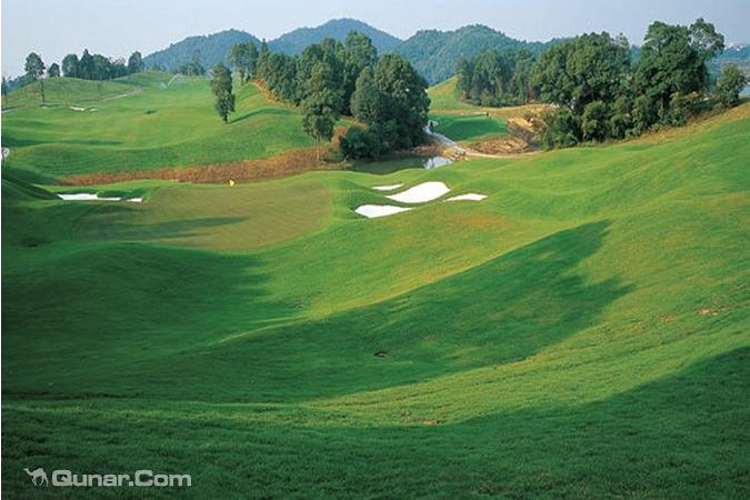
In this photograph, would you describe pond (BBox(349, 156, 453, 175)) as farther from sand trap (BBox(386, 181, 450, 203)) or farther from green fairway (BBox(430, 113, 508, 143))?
sand trap (BBox(386, 181, 450, 203))

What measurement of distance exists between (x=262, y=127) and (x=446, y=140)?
116 ft

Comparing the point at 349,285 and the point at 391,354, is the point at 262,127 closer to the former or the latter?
the point at 349,285

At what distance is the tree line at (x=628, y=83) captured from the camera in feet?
282

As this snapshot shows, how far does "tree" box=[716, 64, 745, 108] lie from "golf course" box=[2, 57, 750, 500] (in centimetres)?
3430

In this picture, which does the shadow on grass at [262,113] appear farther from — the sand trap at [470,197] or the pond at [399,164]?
the sand trap at [470,197]

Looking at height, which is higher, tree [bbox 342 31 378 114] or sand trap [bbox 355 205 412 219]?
tree [bbox 342 31 378 114]

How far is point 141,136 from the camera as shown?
132 meters

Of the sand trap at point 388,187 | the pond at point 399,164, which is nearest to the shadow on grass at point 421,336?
the sand trap at point 388,187

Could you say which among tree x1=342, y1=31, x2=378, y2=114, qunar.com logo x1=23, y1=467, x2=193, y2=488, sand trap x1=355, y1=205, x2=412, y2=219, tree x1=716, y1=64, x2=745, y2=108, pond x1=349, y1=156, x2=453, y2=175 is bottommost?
qunar.com logo x1=23, y1=467, x2=193, y2=488

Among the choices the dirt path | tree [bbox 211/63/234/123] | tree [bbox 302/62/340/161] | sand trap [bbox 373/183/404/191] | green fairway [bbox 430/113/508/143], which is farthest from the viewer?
green fairway [bbox 430/113/508/143]

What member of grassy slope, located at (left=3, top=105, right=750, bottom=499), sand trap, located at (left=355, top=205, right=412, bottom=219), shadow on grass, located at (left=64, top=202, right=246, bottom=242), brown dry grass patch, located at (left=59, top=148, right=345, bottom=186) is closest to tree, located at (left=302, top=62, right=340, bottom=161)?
brown dry grass patch, located at (left=59, top=148, right=345, bottom=186)

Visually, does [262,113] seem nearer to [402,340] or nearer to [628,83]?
[628,83]

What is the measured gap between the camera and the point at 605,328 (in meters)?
24.0

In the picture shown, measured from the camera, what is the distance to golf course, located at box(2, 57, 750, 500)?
45.1 ft
